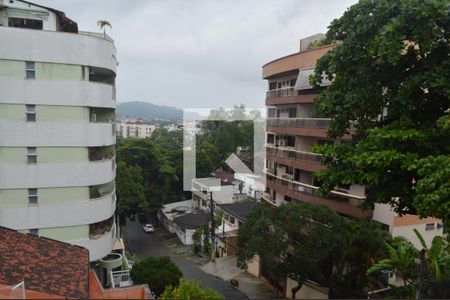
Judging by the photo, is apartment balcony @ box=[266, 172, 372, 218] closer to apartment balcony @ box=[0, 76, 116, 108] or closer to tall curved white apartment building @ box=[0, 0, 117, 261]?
tall curved white apartment building @ box=[0, 0, 117, 261]

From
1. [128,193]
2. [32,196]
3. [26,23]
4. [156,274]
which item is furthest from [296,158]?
[128,193]

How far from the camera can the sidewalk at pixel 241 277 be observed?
19.6m

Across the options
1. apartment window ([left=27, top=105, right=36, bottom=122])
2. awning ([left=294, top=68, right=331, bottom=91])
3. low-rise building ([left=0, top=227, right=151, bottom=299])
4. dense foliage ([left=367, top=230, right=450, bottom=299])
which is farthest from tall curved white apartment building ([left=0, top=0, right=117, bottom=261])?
dense foliage ([left=367, top=230, right=450, bottom=299])

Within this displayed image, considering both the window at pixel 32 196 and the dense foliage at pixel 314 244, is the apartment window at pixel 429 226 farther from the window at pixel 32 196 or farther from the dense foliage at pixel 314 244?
the window at pixel 32 196

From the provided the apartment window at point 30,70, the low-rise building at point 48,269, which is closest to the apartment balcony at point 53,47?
the apartment window at point 30,70

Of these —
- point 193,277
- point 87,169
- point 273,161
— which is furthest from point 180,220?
point 87,169

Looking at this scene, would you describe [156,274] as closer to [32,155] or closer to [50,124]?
[32,155]

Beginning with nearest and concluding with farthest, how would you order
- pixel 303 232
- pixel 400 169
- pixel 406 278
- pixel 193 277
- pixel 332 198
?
1. pixel 400 169
2. pixel 406 278
3. pixel 303 232
4. pixel 332 198
5. pixel 193 277

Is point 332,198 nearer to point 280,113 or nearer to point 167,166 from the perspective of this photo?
point 280,113

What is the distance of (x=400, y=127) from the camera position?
7648 mm

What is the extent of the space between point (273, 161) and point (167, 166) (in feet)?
50.9

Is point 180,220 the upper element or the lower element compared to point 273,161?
lower

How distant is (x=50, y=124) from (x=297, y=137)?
1124cm

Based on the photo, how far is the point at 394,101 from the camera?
8.12 metres
